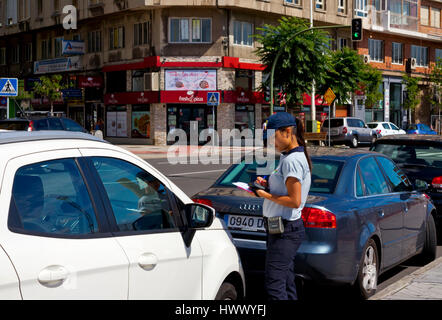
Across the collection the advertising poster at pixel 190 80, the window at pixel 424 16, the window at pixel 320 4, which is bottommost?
the advertising poster at pixel 190 80

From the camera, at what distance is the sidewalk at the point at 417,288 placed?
5.69 metres

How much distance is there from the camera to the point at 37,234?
2.71m

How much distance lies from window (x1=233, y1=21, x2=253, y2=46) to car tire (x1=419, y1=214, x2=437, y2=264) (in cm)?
3159

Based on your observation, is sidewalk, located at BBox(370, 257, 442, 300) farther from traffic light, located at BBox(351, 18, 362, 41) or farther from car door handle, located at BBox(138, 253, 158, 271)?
traffic light, located at BBox(351, 18, 362, 41)

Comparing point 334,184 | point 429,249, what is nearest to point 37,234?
point 334,184

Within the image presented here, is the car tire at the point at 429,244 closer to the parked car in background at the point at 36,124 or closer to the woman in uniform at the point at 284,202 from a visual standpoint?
the woman in uniform at the point at 284,202

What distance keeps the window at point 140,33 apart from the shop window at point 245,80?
627cm

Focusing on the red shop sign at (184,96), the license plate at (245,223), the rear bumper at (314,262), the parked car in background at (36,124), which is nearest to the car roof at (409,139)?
the rear bumper at (314,262)

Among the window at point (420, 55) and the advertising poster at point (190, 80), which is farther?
the window at point (420, 55)

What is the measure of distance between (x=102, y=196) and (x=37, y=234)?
0.50 m

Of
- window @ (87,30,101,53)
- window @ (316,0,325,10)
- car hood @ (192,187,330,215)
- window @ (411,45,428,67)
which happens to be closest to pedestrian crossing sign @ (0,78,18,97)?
car hood @ (192,187,330,215)

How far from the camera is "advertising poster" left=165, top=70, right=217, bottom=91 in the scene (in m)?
37.6

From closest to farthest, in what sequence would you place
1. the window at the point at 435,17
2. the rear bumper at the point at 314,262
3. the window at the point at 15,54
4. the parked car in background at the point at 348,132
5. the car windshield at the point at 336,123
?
the rear bumper at the point at 314,262, the parked car in background at the point at 348,132, the car windshield at the point at 336,123, the window at the point at 15,54, the window at the point at 435,17
